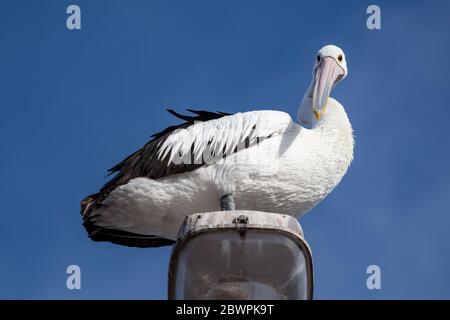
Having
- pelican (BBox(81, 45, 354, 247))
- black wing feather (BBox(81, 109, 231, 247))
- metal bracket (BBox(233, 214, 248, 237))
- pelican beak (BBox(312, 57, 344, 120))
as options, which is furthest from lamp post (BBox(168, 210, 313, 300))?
pelican beak (BBox(312, 57, 344, 120))

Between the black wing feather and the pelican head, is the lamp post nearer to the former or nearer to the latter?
the black wing feather

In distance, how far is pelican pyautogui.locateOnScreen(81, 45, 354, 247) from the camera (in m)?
9.16

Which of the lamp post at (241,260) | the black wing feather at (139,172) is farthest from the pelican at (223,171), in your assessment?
the lamp post at (241,260)

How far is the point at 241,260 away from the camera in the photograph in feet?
23.5

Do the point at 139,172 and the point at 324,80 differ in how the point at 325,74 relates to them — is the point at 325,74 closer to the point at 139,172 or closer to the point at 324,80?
the point at 324,80

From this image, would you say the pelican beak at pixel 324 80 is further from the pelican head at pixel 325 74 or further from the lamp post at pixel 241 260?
the lamp post at pixel 241 260

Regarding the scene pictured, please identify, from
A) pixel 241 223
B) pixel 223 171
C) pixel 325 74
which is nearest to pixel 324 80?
pixel 325 74

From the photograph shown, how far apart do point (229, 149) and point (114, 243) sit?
158 centimetres

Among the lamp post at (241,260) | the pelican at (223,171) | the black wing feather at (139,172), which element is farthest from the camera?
the black wing feather at (139,172)

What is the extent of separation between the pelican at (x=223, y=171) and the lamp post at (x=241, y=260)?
5.94 feet

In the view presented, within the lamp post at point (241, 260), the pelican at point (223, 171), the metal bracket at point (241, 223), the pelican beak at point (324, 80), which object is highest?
the pelican beak at point (324, 80)

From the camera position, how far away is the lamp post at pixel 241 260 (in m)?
7.16
